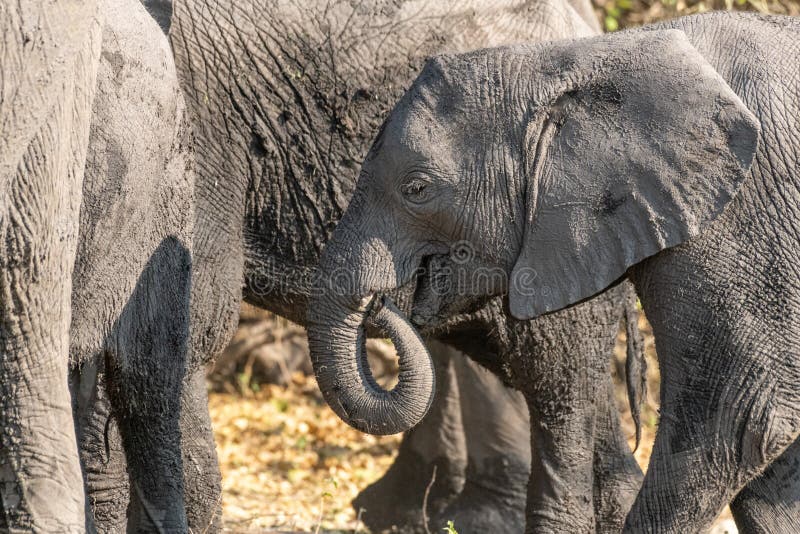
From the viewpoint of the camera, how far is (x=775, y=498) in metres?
4.28

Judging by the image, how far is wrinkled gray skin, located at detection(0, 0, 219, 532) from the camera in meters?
3.29

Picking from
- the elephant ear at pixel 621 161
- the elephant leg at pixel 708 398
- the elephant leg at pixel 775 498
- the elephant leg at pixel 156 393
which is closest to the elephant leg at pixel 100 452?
the elephant leg at pixel 156 393

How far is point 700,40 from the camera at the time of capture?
426 centimetres

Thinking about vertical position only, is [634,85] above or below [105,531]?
above

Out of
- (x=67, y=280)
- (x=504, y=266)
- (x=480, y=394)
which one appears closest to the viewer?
(x=67, y=280)

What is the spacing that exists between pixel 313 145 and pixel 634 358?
144 cm

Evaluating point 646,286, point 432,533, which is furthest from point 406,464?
point 646,286

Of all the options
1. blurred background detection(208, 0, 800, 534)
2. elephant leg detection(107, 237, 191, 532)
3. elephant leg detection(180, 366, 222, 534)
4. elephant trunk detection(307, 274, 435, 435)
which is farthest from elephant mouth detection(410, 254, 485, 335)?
blurred background detection(208, 0, 800, 534)

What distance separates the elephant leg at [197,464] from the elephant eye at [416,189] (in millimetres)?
1103

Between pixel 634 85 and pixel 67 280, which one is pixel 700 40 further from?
pixel 67 280

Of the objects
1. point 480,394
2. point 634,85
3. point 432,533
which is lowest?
point 432,533

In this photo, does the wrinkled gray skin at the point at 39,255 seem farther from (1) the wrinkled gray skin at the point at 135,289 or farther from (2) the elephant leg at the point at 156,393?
(2) the elephant leg at the point at 156,393

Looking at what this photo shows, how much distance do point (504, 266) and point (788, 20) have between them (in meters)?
1.10

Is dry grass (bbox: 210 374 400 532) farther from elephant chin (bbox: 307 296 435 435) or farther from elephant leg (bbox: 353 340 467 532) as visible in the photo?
elephant chin (bbox: 307 296 435 435)
